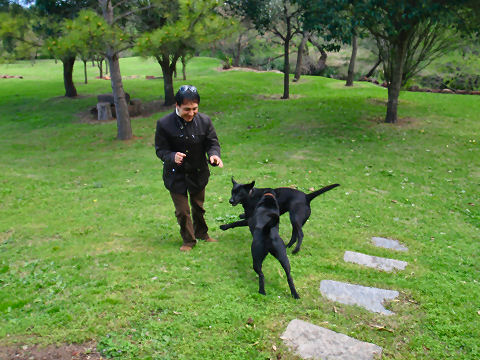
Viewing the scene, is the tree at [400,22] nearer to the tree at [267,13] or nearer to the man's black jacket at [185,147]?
the tree at [267,13]

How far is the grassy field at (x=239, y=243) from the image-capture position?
12.3ft

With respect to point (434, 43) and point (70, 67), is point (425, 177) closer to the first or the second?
point (434, 43)

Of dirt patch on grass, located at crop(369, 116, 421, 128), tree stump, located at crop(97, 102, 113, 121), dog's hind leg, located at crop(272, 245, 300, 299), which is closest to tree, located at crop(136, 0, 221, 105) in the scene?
tree stump, located at crop(97, 102, 113, 121)

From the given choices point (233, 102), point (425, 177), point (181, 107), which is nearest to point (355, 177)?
point (425, 177)

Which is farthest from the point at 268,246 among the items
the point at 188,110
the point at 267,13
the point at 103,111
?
the point at 267,13

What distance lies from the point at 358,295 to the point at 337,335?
0.86 meters

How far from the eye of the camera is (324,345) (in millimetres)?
3469

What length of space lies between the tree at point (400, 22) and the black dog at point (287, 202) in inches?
301

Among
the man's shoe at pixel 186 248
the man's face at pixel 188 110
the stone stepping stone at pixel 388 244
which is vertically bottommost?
the stone stepping stone at pixel 388 244

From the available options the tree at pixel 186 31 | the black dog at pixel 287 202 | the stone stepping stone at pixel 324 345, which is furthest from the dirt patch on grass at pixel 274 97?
the stone stepping stone at pixel 324 345

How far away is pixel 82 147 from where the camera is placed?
1424 centimetres

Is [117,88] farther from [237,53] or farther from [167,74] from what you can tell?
[237,53]

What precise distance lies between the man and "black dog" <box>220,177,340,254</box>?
1.69ft

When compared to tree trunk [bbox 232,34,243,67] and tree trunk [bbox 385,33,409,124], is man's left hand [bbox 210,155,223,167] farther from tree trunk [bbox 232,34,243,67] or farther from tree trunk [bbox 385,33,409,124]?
tree trunk [bbox 232,34,243,67]
